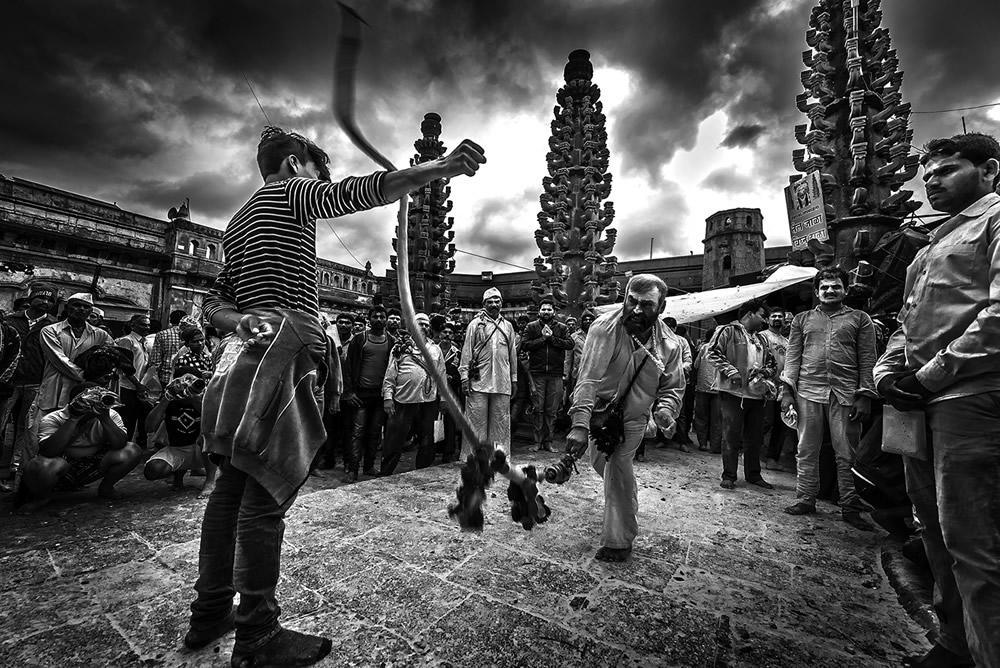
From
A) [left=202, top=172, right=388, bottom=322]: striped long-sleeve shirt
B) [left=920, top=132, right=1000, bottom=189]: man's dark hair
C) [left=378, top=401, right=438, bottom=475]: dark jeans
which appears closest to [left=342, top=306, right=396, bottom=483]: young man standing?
[left=378, top=401, right=438, bottom=475]: dark jeans

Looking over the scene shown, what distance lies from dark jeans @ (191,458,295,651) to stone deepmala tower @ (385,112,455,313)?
1110 cm

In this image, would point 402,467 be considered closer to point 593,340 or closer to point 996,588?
point 593,340

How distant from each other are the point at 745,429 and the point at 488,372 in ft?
11.1

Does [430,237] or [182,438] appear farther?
[430,237]

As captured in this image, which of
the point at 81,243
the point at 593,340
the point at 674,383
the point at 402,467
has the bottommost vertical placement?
the point at 402,467

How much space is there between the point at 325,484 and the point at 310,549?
2303 millimetres

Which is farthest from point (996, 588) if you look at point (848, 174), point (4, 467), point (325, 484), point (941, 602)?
point (4, 467)

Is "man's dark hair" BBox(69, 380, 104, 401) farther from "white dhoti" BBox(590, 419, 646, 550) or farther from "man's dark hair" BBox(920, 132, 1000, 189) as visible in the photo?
"man's dark hair" BBox(920, 132, 1000, 189)

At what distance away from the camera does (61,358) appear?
4387 mm

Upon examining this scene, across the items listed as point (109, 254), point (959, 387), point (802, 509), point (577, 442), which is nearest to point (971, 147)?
point (959, 387)

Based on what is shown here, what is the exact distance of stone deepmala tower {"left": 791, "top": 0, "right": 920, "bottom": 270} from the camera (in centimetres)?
669

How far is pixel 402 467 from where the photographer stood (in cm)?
612

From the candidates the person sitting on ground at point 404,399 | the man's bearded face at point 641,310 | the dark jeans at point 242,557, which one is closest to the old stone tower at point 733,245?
the person sitting on ground at point 404,399

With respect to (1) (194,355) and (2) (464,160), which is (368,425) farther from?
(2) (464,160)
